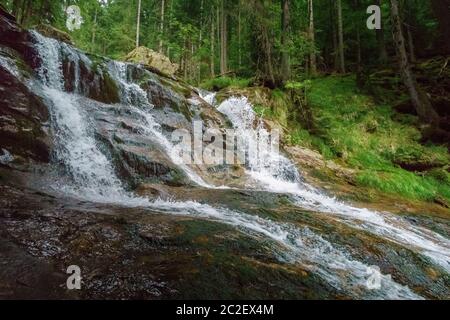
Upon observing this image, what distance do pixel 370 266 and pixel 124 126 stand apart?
6.61 meters

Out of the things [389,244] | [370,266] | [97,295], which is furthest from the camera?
[389,244]

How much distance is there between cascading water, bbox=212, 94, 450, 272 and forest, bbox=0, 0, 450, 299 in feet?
0.21

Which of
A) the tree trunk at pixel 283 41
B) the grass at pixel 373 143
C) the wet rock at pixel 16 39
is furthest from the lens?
the tree trunk at pixel 283 41

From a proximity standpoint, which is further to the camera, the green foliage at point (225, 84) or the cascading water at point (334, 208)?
the green foliage at point (225, 84)

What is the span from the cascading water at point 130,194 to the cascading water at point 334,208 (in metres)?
0.41

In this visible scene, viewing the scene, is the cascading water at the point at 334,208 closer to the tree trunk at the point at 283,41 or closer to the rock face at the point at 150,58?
the tree trunk at the point at 283,41

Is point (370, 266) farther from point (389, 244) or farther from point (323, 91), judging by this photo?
point (323, 91)

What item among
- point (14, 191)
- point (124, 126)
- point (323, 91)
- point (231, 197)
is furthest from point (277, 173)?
point (323, 91)

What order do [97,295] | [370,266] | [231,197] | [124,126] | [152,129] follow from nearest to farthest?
[97,295]
[370,266]
[231,197]
[124,126]
[152,129]

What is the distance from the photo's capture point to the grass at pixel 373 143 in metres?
10.7

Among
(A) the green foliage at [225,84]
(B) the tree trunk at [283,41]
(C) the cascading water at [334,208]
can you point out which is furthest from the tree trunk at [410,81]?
(C) the cascading water at [334,208]

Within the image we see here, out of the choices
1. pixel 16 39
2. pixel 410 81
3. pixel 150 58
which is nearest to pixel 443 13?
pixel 410 81

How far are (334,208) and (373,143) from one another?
6.61m
